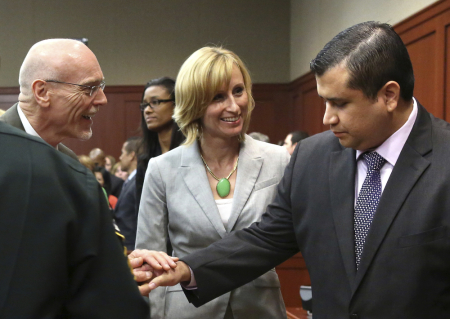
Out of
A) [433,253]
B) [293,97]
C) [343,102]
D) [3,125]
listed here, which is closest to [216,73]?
[343,102]

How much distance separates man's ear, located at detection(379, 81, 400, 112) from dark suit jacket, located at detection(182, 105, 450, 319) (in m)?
0.10

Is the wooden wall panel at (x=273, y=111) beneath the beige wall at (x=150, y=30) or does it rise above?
beneath

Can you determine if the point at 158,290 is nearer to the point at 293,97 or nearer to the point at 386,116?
the point at 386,116

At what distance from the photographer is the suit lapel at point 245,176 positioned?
7.29ft

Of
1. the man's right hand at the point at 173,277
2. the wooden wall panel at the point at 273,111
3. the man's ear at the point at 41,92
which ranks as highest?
the man's ear at the point at 41,92

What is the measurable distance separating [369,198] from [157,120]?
2102 millimetres

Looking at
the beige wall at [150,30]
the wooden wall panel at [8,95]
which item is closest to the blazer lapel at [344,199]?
the beige wall at [150,30]

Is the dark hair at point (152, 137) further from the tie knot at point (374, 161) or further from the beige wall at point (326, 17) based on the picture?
the beige wall at point (326, 17)

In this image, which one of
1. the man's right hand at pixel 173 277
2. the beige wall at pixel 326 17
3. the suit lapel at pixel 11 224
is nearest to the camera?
the suit lapel at pixel 11 224

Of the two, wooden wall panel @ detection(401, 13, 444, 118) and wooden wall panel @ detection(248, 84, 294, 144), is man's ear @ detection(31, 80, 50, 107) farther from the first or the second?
wooden wall panel @ detection(248, 84, 294, 144)

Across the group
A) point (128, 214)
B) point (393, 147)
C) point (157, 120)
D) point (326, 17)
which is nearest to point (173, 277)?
point (393, 147)

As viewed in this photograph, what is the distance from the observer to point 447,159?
1695mm

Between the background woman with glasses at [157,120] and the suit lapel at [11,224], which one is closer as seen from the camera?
the suit lapel at [11,224]

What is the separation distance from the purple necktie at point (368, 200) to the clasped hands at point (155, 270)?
0.63 m
